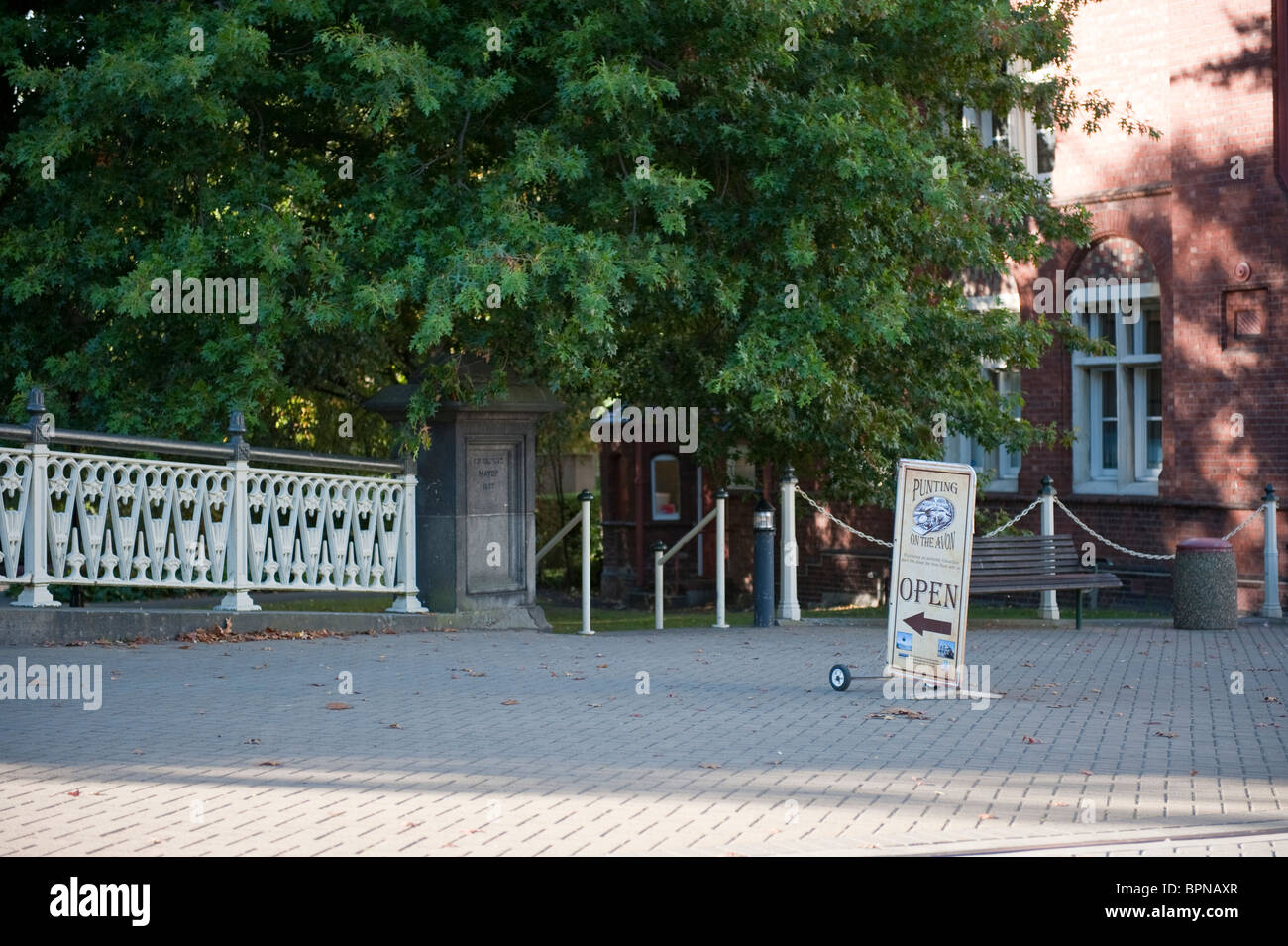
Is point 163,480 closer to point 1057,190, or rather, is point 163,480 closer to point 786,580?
point 786,580

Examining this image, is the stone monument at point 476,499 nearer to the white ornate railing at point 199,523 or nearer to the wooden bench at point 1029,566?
the white ornate railing at point 199,523

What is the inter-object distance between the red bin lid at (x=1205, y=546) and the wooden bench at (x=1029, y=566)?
0.78 metres

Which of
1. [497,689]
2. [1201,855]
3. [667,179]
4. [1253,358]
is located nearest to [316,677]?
[497,689]

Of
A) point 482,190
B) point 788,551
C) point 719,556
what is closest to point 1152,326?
point 788,551

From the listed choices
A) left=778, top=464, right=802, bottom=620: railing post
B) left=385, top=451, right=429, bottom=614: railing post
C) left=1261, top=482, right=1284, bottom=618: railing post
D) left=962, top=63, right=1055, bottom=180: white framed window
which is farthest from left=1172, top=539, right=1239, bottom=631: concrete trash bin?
left=962, top=63, right=1055, bottom=180: white framed window

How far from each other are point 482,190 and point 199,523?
3555 millimetres

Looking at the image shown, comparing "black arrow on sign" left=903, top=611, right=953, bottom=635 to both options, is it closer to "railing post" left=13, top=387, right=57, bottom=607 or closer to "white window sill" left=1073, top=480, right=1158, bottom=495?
"railing post" left=13, top=387, right=57, bottom=607

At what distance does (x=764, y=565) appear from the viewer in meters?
15.4

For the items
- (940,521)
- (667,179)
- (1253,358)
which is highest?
(667,179)

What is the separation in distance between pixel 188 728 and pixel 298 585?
15.4ft

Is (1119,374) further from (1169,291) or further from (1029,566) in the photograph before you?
(1029,566)

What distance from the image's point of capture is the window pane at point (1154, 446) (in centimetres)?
2059

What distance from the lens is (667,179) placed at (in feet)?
42.8
